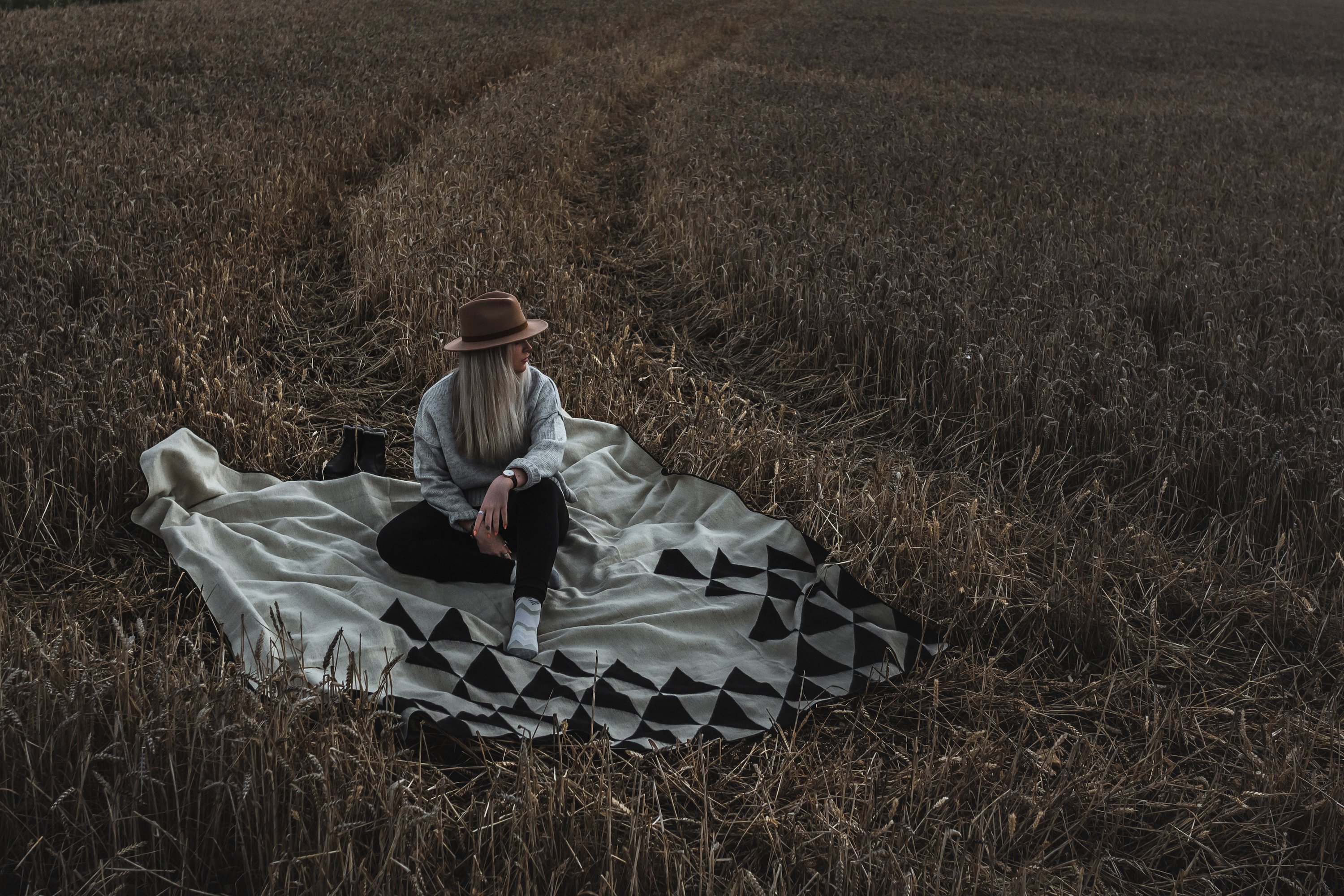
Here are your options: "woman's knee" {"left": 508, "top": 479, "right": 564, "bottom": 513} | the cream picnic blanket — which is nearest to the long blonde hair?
"woman's knee" {"left": 508, "top": 479, "right": 564, "bottom": 513}

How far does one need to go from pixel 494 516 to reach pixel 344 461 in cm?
120

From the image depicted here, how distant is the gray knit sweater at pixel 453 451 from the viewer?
3.35 metres

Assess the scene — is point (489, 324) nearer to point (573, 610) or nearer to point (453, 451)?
point (453, 451)

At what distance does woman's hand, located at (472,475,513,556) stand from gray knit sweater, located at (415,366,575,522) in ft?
0.61

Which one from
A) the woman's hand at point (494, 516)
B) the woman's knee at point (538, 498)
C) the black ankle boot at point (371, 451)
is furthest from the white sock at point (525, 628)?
the black ankle boot at point (371, 451)

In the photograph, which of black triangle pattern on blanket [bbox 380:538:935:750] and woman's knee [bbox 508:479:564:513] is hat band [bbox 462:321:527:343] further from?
black triangle pattern on blanket [bbox 380:538:935:750]

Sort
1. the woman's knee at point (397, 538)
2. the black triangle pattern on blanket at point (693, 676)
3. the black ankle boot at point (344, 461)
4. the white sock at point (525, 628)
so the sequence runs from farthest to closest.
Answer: the black ankle boot at point (344, 461) < the woman's knee at point (397, 538) < the white sock at point (525, 628) < the black triangle pattern on blanket at point (693, 676)

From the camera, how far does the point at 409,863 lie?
1950mm

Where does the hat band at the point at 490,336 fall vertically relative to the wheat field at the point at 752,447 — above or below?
above

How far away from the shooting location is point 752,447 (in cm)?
405

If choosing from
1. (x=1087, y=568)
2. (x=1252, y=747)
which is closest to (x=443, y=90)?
(x=1087, y=568)

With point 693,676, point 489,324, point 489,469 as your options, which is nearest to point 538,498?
point 489,469

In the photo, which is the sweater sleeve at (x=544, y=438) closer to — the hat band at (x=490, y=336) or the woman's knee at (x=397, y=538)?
the hat band at (x=490, y=336)

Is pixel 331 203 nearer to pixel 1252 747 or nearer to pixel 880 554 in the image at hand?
pixel 880 554
